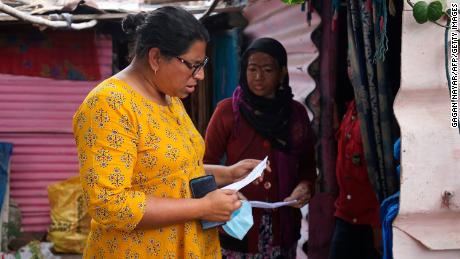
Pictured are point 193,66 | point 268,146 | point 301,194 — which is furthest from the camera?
point 268,146

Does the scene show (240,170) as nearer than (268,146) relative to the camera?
Yes

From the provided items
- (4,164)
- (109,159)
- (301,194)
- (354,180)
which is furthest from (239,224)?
(4,164)

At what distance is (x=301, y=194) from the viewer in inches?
149

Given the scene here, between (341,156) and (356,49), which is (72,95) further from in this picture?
(356,49)

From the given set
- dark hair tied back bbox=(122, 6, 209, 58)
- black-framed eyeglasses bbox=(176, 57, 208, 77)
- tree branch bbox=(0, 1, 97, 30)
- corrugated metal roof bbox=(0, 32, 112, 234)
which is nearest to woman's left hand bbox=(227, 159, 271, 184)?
black-framed eyeglasses bbox=(176, 57, 208, 77)

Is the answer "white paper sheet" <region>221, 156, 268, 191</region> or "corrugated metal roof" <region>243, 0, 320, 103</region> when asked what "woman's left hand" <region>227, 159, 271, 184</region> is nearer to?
"white paper sheet" <region>221, 156, 268, 191</region>

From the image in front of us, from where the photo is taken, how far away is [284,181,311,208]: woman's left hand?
147 inches

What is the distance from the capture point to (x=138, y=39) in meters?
2.56

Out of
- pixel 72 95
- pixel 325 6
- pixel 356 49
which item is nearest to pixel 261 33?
pixel 325 6

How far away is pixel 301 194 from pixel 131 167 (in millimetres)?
1626

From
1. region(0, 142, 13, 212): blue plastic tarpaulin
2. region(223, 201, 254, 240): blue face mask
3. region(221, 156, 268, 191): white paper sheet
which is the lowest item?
region(0, 142, 13, 212): blue plastic tarpaulin

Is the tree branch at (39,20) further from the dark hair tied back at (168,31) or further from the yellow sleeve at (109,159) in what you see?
the yellow sleeve at (109,159)

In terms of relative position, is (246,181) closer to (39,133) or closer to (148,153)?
(148,153)

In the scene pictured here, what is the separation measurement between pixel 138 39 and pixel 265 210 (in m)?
1.66
